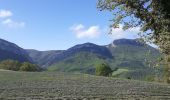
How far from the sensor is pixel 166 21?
105ft

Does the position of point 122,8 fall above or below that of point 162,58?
above

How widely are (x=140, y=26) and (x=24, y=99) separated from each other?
25.2m

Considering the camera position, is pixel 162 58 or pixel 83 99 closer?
pixel 162 58

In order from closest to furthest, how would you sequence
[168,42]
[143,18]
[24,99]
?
[168,42], [143,18], [24,99]

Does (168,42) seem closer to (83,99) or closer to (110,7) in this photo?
(110,7)

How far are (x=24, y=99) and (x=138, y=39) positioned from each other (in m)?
24.5

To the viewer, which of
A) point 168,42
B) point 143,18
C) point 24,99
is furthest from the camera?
point 24,99

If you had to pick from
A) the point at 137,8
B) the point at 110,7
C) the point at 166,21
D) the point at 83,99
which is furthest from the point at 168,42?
the point at 83,99

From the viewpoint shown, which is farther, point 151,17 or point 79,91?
point 79,91

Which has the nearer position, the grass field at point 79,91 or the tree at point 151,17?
the tree at point 151,17

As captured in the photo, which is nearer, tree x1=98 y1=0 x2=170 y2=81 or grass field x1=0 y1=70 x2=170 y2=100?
tree x1=98 y1=0 x2=170 y2=81

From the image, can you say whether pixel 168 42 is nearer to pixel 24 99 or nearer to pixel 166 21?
pixel 166 21

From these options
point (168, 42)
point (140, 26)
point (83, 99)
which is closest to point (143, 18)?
point (140, 26)

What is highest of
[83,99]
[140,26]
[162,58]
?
[140,26]
